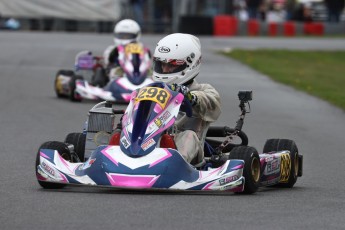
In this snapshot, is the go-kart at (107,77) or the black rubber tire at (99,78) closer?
the go-kart at (107,77)

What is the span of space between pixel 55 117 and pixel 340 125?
3.71 metres

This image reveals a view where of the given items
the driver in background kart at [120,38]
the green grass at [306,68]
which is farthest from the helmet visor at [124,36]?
the green grass at [306,68]

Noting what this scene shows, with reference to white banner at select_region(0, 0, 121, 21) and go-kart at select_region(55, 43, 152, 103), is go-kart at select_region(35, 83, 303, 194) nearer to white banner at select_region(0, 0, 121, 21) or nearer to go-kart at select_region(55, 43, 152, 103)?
go-kart at select_region(55, 43, 152, 103)

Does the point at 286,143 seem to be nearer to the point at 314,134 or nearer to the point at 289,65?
the point at 314,134

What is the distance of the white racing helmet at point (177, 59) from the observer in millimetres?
8992

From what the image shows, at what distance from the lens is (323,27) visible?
1752 inches

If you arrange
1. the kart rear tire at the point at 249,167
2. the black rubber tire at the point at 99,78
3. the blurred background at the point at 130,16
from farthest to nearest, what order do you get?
1. the blurred background at the point at 130,16
2. the black rubber tire at the point at 99,78
3. the kart rear tire at the point at 249,167

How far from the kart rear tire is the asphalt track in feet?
0.29

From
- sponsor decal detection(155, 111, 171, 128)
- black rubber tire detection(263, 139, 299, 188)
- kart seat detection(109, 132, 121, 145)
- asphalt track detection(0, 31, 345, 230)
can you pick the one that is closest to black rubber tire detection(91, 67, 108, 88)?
asphalt track detection(0, 31, 345, 230)

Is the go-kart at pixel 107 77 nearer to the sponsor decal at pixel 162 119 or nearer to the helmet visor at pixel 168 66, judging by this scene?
the helmet visor at pixel 168 66

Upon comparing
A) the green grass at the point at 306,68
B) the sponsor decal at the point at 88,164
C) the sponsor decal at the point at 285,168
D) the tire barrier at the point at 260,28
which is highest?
the sponsor decal at the point at 88,164

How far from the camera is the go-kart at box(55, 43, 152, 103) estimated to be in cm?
1745

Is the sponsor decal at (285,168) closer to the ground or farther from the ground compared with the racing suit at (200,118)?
closer to the ground

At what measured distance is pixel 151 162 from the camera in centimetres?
807
